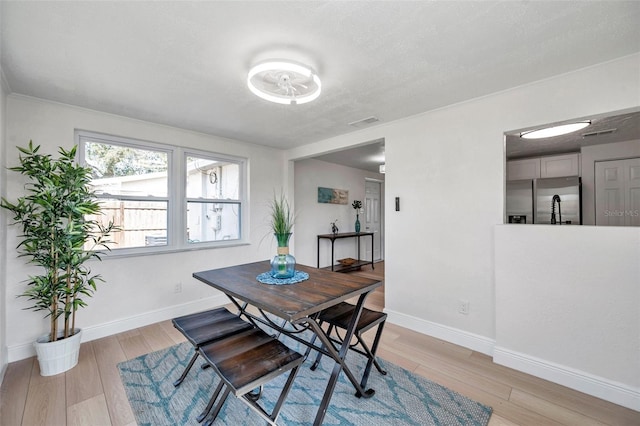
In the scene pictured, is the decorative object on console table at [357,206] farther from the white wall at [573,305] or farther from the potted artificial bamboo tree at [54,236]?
the potted artificial bamboo tree at [54,236]

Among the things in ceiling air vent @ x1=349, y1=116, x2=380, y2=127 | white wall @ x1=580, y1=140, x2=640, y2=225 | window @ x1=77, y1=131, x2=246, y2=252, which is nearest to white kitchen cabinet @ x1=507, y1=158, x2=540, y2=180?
white wall @ x1=580, y1=140, x2=640, y2=225

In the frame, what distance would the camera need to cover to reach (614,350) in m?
1.75

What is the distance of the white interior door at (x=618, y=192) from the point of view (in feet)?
11.6

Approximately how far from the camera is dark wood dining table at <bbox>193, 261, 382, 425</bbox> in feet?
4.65

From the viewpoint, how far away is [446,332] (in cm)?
257

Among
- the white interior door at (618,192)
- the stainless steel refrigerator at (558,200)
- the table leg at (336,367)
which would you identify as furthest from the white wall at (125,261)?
the white interior door at (618,192)

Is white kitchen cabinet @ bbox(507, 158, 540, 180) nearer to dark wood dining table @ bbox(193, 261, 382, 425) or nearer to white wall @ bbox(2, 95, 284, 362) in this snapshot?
dark wood dining table @ bbox(193, 261, 382, 425)

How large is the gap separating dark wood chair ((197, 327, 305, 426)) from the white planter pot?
142 cm

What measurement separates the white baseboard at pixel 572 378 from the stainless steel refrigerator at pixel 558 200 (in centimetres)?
296

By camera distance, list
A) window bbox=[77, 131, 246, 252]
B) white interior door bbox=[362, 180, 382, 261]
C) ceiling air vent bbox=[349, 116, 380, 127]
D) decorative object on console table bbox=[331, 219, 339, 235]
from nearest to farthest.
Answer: window bbox=[77, 131, 246, 252], ceiling air vent bbox=[349, 116, 380, 127], decorative object on console table bbox=[331, 219, 339, 235], white interior door bbox=[362, 180, 382, 261]

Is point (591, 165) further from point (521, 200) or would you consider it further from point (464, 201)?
point (464, 201)

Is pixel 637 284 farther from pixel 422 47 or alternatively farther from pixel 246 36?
pixel 246 36

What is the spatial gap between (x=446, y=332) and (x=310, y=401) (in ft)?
5.19

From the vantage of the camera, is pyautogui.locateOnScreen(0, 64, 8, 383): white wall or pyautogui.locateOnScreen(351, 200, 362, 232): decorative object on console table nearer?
pyautogui.locateOnScreen(0, 64, 8, 383): white wall
